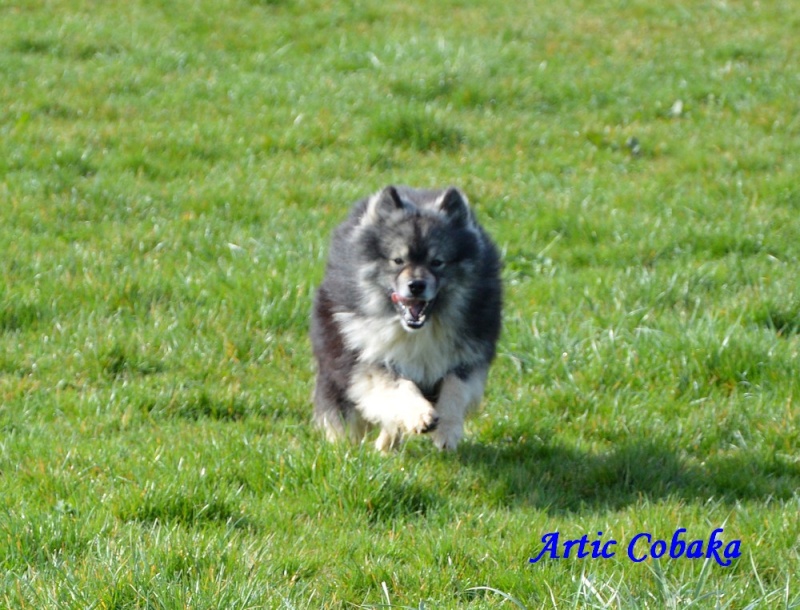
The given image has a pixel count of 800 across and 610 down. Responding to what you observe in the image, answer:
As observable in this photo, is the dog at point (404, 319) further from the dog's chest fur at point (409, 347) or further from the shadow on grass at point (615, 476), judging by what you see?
the shadow on grass at point (615, 476)

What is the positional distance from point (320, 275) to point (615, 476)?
2662 millimetres

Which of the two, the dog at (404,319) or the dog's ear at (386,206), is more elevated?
the dog's ear at (386,206)

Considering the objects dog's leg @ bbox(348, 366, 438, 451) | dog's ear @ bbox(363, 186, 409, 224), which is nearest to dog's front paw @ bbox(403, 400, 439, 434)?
dog's leg @ bbox(348, 366, 438, 451)

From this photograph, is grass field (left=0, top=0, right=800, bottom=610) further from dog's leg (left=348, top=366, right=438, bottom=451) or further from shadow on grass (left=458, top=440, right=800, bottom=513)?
dog's leg (left=348, top=366, right=438, bottom=451)

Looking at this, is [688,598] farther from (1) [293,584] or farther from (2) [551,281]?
(2) [551,281]

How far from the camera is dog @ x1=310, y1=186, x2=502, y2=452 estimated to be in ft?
17.6

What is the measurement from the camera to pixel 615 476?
510cm

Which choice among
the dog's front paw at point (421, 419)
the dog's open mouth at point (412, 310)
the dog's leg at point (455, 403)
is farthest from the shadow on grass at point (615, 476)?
the dog's open mouth at point (412, 310)

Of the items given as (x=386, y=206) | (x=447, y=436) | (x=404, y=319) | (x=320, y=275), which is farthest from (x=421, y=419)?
(x=320, y=275)

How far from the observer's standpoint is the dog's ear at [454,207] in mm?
5625

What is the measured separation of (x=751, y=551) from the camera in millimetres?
4133

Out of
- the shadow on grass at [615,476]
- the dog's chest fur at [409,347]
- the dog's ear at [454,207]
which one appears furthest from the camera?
the dog's ear at [454,207]

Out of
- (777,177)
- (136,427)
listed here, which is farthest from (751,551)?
Answer: (777,177)

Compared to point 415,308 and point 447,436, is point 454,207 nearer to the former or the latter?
point 415,308
